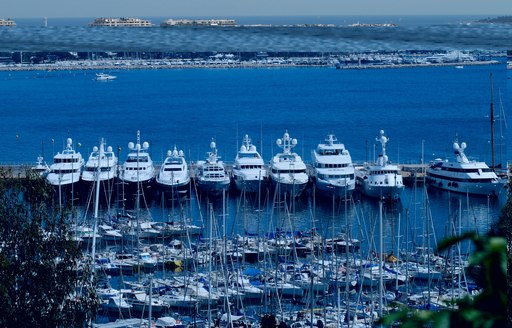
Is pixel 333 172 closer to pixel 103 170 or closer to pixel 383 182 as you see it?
pixel 383 182

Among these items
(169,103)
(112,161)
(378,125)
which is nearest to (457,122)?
(378,125)

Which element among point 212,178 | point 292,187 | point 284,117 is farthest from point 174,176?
point 284,117

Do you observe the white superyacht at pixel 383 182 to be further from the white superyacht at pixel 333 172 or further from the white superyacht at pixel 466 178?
the white superyacht at pixel 466 178

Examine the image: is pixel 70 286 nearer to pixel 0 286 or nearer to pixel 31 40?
pixel 0 286

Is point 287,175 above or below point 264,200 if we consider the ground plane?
above

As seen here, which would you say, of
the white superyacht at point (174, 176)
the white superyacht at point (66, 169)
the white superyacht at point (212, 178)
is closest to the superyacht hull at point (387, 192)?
the white superyacht at point (212, 178)

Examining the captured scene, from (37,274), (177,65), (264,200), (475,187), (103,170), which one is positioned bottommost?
(264,200)

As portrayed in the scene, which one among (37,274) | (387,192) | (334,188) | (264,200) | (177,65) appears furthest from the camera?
(177,65)
